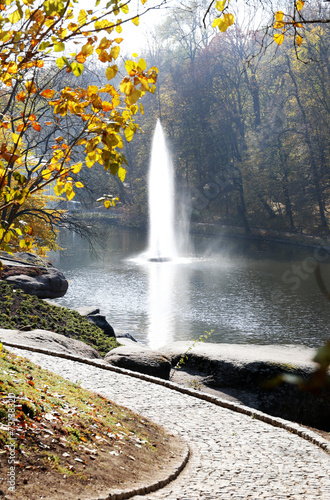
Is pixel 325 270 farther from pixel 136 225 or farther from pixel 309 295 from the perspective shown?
pixel 136 225

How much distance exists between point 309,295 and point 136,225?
90.9 feet

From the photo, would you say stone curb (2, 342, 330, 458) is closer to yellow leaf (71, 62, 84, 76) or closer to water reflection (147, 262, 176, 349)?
water reflection (147, 262, 176, 349)

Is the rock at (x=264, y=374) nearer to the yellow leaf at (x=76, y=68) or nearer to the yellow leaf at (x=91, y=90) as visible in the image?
the yellow leaf at (x=91, y=90)

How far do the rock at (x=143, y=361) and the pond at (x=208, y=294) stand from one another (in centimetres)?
267

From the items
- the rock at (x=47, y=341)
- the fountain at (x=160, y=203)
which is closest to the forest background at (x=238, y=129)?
the fountain at (x=160, y=203)

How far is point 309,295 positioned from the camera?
683 inches

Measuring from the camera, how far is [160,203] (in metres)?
38.9

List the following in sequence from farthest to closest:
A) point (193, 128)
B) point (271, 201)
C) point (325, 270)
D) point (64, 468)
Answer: point (193, 128)
point (271, 201)
point (325, 270)
point (64, 468)

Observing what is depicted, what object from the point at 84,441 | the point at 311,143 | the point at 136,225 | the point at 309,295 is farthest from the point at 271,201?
the point at 84,441

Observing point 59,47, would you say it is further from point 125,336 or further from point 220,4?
point 125,336

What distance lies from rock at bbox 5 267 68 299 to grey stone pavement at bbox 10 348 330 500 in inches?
210

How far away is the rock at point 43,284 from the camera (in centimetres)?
1289

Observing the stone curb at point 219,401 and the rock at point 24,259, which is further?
the rock at point 24,259

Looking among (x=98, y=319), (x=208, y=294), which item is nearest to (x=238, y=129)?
(x=208, y=294)
